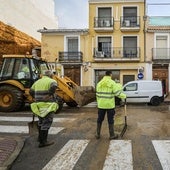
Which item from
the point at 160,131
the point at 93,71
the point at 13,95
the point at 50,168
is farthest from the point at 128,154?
the point at 93,71

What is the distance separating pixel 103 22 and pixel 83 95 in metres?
21.4

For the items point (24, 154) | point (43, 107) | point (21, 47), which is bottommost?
point (24, 154)

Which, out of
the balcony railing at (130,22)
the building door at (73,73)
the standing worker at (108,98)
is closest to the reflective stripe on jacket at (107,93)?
the standing worker at (108,98)

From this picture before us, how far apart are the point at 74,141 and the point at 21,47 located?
103 feet

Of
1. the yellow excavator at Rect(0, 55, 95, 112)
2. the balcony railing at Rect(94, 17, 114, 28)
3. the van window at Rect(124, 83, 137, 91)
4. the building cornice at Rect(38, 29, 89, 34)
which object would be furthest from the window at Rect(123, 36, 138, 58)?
the yellow excavator at Rect(0, 55, 95, 112)

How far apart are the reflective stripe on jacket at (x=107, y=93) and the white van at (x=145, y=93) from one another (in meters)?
14.8

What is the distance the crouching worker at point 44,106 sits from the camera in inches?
360

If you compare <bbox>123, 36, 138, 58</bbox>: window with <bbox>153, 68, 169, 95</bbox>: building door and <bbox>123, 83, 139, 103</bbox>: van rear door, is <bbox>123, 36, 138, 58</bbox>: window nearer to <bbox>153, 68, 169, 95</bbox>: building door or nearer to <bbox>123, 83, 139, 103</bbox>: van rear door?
<bbox>153, 68, 169, 95</bbox>: building door

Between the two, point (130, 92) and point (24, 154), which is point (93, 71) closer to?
point (130, 92)

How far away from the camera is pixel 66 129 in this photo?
1171 cm

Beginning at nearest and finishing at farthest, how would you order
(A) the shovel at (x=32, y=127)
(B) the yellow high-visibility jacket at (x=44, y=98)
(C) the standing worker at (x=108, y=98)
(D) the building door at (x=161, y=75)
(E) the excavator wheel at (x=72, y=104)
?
(B) the yellow high-visibility jacket at (x=44, y=98), (C) the standing worker at (x=108, y=98), (A) the shovel at (x=32, y=127), (E) the excavator wheel at (x=72, y=104), (D) the building door at (x=161, y=75)

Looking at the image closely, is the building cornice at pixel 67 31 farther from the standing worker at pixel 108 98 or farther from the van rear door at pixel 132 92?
the standing worker at pixel 108 98

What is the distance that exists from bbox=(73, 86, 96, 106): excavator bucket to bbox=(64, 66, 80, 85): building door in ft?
60.2

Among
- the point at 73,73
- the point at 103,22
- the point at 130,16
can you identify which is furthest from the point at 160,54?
the point at 73,73
